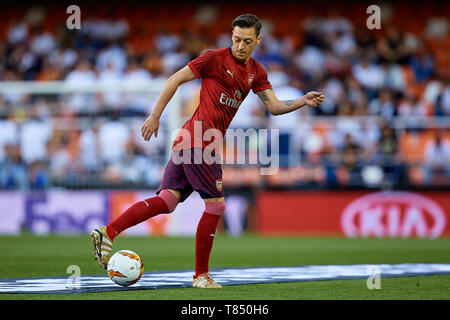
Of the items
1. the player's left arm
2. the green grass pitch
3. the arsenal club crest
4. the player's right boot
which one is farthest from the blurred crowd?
the player's right boot

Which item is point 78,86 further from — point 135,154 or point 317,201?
point 317,201

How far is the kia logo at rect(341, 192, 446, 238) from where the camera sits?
15.7 meters

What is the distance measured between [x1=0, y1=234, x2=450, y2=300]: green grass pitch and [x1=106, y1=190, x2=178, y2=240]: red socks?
76cm

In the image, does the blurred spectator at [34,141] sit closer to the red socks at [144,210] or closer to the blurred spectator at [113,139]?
the blurred spectator at [113,139]

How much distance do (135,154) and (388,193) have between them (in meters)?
5.06

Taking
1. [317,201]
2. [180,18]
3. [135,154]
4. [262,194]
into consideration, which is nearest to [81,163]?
[135,154]

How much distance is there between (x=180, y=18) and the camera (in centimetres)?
2467

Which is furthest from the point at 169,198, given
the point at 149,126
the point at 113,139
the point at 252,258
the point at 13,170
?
the point at 13,170

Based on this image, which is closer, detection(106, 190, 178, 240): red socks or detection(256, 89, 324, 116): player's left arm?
detection(106, 190, 178, 240): red socks

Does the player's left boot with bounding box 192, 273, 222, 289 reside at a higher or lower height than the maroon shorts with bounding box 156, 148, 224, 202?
lower

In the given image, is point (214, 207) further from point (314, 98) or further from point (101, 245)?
point (314, 98)

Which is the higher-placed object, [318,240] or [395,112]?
[395,112]

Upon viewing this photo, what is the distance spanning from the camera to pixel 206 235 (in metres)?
6.96

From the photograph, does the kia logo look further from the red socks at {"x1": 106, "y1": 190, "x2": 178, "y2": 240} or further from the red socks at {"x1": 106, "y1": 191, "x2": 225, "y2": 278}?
the red socks at {"x1": 106, "y1": 190, "x2": 178, "y2": 240}
